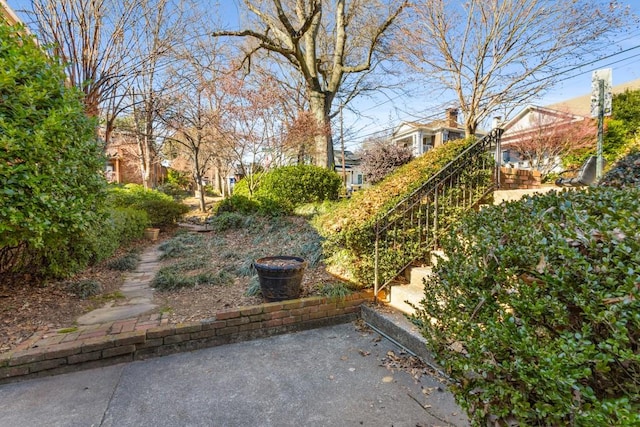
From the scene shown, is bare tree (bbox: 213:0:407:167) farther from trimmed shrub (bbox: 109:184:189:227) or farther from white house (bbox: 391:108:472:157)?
white house (bbox: 391:108:472:157)

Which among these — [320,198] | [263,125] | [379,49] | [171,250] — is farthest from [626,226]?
[379,49]

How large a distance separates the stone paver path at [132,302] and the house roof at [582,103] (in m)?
16.6

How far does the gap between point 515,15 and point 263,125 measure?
21.1 ft

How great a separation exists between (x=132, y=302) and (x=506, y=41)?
6623mm

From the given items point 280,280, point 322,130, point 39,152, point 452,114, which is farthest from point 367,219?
point 452,114

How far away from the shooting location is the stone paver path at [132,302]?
117 inches

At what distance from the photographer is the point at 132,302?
3.38m

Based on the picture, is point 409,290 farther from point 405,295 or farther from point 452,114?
point 452,114

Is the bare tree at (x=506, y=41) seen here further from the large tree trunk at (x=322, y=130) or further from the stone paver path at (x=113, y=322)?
the stone paver path at (x=113, y=322)

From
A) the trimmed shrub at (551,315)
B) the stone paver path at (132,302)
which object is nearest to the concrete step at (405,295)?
the trimmed shrub at (551,315)

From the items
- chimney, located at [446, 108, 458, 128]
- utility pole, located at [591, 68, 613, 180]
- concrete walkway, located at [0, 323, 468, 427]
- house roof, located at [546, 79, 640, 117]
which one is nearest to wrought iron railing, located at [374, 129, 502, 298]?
concrete walkway, located at [0, 323, 468, 427]

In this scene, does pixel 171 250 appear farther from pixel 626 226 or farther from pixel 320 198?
pixel 626 226

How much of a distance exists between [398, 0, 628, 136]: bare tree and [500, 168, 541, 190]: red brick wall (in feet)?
4.43

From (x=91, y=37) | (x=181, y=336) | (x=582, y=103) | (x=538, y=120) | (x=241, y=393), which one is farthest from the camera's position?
(x=582, y=103)
